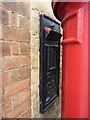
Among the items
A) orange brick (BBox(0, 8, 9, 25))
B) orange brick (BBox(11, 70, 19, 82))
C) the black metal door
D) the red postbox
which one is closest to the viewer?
the red postbox

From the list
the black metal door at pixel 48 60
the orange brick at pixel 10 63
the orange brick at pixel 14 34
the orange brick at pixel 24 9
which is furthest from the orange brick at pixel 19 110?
the orange brick at pixel 24 9

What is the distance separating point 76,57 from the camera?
2.23 ft

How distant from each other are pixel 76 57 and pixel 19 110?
87 cm

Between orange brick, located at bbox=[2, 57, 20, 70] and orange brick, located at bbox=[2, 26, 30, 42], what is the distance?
0.15 m

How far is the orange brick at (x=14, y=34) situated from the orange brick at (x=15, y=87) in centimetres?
36

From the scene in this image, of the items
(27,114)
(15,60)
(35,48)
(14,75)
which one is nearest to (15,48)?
(15,60)

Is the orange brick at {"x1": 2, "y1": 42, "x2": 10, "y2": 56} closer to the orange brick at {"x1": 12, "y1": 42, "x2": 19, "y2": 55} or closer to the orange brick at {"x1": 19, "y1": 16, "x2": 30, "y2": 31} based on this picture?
the orange brick at {"x1": 12, "y1": 42, "x2": 19, "y2": 55}

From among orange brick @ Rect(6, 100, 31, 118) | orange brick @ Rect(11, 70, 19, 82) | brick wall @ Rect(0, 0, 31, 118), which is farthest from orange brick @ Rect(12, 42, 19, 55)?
orange brick @ Rect(6, 100, 31, 118)

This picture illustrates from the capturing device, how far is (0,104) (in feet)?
3.65

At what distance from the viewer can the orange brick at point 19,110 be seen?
1.23 metres

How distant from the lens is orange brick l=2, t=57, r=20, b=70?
113 cm

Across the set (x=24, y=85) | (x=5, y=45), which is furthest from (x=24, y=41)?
(x=24, y=85)

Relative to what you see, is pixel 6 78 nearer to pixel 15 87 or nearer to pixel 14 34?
pixel 15 87

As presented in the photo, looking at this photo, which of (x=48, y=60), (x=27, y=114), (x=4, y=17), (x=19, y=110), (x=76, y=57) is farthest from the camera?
(x=48, y=60)
